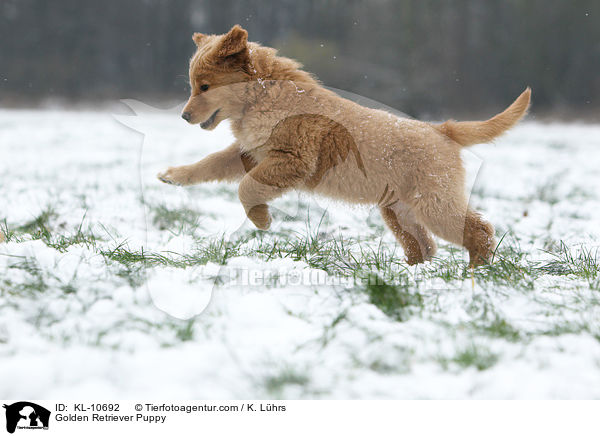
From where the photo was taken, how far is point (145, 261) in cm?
229

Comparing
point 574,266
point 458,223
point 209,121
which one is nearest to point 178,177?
point 209,121

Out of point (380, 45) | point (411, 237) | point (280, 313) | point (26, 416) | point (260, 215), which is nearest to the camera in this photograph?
point (26, 416)

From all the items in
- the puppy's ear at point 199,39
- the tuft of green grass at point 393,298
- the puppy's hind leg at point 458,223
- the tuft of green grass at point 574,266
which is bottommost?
the tuft of green grass at point 393,298

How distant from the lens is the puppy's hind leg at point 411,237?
272 cm

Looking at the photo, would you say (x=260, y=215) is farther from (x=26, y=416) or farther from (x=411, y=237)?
(x=26, y=416)

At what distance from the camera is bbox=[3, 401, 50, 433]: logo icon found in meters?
1.36

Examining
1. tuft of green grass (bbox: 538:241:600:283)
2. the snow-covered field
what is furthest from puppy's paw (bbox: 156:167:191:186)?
tuft of green grass (bbox: 538:241:600:283)

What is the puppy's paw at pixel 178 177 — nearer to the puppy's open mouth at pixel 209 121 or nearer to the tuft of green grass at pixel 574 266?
Result: the puppy's open mouth at pixel 209 121

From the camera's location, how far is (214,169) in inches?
104

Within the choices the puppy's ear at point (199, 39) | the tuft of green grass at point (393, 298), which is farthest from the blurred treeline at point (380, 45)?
the tuft of green grass at point (393, 298)

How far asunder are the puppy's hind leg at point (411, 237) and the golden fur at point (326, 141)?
167mm

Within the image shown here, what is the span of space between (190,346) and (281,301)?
0.43 m

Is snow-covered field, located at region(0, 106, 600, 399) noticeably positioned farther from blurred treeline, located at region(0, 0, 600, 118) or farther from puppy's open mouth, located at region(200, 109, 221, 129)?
blurred treeline, located at region(0, 0, 600, 118)

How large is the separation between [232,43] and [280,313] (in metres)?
1.34
